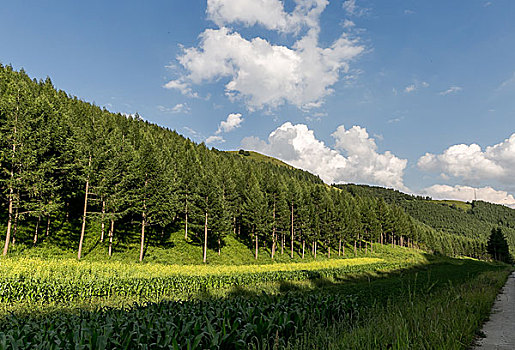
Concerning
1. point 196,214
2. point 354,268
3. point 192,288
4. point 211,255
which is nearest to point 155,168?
point 196,214

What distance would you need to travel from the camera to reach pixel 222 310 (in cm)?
716

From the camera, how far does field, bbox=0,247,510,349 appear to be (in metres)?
5.02

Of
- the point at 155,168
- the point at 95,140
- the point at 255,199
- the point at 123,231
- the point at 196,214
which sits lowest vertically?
the point at 123,231

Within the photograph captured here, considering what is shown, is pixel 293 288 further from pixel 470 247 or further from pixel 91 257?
pixel 470 247

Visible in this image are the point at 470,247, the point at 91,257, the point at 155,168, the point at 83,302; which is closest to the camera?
the point at 83,302

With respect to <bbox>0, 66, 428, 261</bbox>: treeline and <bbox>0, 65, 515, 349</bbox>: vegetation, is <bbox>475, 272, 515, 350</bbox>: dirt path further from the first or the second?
<bbox>0, 66, 428, 261</bbox>: treeline

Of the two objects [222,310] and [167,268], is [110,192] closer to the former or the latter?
[167,268]

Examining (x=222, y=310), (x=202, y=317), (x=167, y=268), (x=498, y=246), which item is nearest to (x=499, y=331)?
(x=222, y=310)

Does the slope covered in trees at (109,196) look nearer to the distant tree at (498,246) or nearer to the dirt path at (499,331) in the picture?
the dirt path at (499,331)

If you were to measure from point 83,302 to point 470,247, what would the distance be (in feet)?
557

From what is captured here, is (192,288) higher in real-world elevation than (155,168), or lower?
lower

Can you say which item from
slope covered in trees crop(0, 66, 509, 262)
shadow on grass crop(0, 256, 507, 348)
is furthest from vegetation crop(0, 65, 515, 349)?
slope covered in trees crop(0, 66, 509, 262)

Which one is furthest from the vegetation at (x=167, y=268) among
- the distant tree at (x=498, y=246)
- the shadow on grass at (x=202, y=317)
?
the distant tree at (x=498, y=246)

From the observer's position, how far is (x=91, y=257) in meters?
31.8
